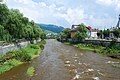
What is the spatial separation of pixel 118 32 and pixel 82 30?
15.5 m

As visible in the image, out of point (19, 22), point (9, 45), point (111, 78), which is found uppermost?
point (19, 22)

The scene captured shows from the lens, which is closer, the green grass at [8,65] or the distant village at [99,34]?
the green grass at [8,65]

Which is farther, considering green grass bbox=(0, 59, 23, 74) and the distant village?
the distant village

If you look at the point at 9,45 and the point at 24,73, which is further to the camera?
the point at 9,45

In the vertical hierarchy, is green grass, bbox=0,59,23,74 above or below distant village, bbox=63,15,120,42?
below

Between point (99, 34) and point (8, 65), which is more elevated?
point (99, 34)

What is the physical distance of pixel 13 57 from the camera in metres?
43.0

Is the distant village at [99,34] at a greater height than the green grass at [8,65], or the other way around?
the distant village at [99,34]

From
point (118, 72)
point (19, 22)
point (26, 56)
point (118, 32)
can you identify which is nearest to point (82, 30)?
point (118, 32)

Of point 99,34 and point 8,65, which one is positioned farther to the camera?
point 99,34

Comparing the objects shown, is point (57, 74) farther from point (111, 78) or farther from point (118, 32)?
point (118, 32)

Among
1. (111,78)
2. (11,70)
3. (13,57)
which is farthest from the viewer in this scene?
(13,57)

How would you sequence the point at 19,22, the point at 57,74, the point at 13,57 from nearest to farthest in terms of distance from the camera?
the point at 57,74
the point at 13,57
the point at 19,22

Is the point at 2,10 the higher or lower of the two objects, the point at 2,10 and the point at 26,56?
the higher
